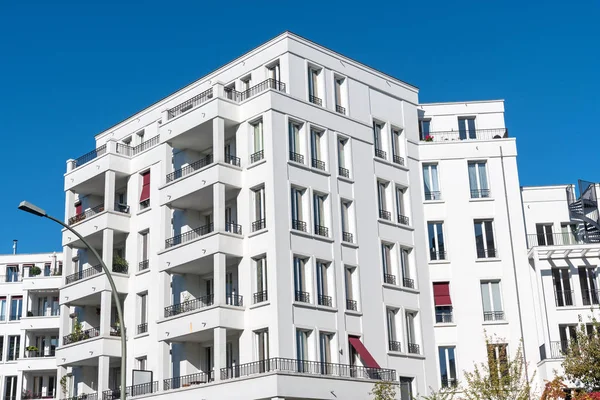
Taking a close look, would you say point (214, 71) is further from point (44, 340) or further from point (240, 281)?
point (44, 340)

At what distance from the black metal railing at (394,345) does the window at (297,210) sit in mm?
6826

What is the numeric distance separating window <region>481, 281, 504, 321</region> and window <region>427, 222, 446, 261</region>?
2.47 metres

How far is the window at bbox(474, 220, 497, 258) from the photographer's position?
44438 mm

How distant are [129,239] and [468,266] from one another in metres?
16.8

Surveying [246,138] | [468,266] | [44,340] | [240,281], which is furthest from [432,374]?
[44,340]

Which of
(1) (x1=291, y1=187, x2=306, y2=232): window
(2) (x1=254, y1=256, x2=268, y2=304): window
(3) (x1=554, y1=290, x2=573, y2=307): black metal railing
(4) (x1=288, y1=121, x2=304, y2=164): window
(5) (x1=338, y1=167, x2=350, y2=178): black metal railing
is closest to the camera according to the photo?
(2) (x1=254, y1=256, x2=268, y2=304): window

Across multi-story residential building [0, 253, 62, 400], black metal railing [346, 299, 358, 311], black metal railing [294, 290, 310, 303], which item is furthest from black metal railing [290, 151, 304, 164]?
multi-story residential building [0, 253, 62, 400]

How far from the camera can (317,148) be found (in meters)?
41.1

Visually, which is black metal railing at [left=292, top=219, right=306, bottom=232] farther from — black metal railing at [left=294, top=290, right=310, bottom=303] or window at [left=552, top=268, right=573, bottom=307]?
window at [left=552, top=268, right=573, bottom=307]

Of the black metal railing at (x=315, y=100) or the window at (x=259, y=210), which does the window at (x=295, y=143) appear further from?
the window at (x=259, y=210)

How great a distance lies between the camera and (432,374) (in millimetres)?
42031

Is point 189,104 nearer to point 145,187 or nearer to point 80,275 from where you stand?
point 145,187

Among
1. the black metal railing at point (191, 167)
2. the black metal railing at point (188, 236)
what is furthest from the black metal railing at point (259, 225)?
the black metal railing at point (191, 167)

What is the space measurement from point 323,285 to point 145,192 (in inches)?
462
